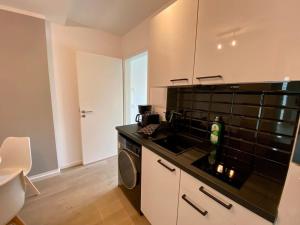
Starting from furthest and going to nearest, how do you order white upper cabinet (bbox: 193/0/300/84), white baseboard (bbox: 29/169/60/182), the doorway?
the doorway → white baseboard (bbox: 29/169/60/182) → white upper cabinet (bbox: 193/0/300/84)

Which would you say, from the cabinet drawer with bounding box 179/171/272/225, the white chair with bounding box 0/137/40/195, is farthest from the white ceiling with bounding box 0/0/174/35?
the cabinet drawer with bounding box 179/171/272/225

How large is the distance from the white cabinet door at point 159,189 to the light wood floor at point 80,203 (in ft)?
1.11

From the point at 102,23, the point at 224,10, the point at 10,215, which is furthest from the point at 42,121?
the point at 224,10

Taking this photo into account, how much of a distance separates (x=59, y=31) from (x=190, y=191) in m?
2.62

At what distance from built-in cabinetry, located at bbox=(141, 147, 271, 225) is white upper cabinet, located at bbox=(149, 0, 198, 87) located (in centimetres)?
68

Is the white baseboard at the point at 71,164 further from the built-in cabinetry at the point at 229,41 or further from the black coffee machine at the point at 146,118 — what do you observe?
the built-in cabinetry at the point at 229,41

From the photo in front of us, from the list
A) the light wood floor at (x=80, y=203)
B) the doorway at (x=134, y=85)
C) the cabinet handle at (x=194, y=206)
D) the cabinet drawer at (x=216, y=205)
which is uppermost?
the doorway at (x=134, y=85)

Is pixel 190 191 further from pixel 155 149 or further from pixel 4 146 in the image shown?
pixel 4 146

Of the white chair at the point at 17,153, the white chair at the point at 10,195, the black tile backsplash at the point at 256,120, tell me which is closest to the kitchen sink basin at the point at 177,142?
the black tile backsplash at the point at 256,120

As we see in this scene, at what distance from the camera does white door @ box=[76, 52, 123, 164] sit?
7.68 ft

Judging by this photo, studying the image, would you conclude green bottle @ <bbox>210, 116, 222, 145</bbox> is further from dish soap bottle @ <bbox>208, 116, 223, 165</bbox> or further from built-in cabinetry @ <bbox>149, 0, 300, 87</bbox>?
built-in cabinetry @ <bbox>149, 0, 300, 87</bbox>

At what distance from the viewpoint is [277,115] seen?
873 mm

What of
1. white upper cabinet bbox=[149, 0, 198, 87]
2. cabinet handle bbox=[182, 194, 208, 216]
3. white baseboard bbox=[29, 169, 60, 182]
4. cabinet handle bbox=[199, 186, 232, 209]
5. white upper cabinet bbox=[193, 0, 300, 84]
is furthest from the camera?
white baseboard bbox=[29, 169, 60, 182]

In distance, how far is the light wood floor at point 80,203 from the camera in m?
1.49
